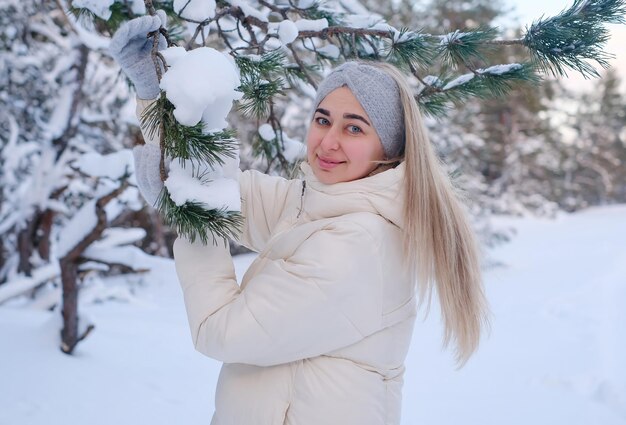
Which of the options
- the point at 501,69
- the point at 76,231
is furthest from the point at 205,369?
the point at 501,69

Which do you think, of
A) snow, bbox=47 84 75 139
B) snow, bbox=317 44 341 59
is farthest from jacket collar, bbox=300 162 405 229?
snow, bbox=47 84 75 139

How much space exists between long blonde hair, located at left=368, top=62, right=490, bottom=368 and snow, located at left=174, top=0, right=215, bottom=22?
48 cm

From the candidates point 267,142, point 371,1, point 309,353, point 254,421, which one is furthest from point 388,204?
point 371,1

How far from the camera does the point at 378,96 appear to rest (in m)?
1.41

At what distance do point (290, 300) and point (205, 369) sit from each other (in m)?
2.42

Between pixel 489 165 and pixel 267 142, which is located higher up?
pixel 489 165

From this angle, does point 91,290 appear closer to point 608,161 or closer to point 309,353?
point 309,353

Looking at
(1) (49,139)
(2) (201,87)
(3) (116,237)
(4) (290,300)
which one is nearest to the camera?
(2) (201,87)

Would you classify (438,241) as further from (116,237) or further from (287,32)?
(116,237)

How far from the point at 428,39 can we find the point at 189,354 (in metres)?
2.70

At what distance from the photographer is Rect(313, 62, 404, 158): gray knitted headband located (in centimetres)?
140

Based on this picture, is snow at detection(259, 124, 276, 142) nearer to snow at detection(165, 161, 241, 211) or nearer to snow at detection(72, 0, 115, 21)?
snow at detection(72, 0, 115, 21)

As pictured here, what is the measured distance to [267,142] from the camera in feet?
6.93

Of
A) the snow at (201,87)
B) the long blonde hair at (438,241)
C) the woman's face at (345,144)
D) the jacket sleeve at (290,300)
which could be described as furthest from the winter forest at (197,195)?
the long blonde hair at (438,241)
